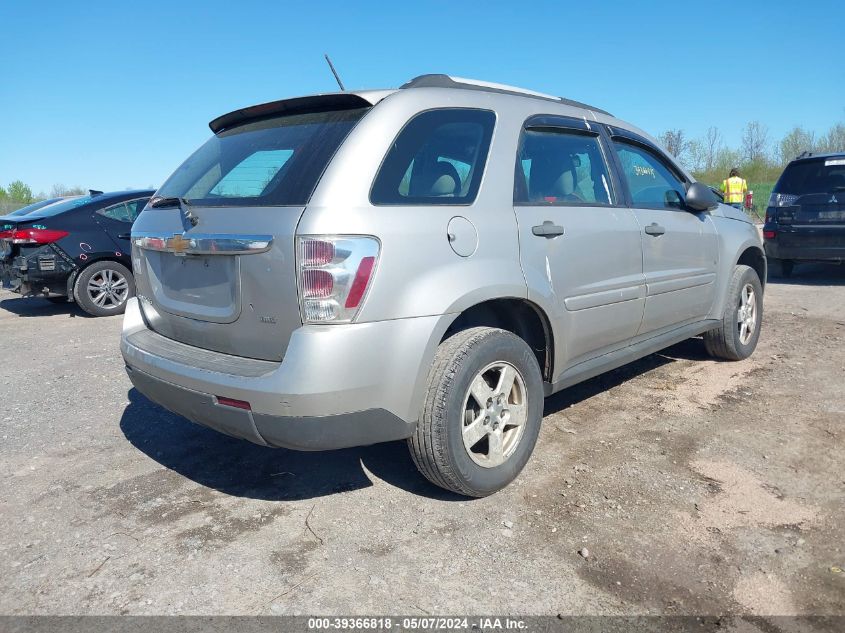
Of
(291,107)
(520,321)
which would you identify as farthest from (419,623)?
(291,107)

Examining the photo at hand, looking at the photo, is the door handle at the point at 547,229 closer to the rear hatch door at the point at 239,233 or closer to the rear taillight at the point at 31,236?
the rear hatch door at the point at 239,233

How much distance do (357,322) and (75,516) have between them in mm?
1706

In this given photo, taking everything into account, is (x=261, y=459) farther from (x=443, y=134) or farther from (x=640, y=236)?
(x=640, y=236)

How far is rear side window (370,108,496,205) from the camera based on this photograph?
108 inches

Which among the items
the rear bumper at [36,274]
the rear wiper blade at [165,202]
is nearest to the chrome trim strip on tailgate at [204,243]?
the rear wiper blade at [165,202]

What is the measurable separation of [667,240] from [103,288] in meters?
6.93

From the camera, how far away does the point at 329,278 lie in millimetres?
2475

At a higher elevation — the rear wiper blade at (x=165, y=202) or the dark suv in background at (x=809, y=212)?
the rear wiper blade at (x=165, y=202)

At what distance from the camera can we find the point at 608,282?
12.0 ft

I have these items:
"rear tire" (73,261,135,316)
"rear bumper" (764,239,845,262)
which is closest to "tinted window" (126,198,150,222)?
"rear tire" (73,261,135,316)

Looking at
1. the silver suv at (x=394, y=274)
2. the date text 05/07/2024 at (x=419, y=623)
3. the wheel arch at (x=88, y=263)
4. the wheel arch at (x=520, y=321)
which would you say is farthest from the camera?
the wheel arch at (x=88, y=263)

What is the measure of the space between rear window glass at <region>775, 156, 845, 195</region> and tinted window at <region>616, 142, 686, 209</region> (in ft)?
18.1

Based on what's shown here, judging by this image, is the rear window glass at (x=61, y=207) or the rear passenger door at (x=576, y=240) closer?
the rear passenger door at (x=576, y=240)

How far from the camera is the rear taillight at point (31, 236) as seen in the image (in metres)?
7.73
